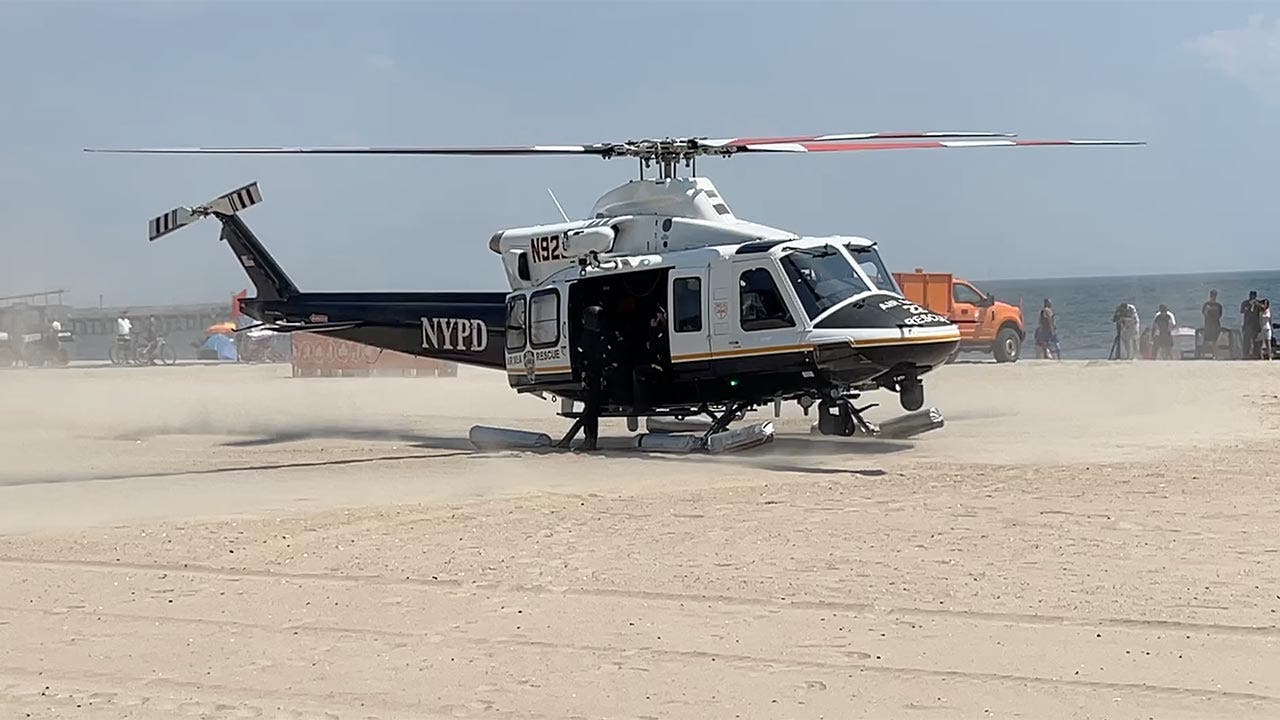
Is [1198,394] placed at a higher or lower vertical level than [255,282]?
lower

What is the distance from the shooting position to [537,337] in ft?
51.4

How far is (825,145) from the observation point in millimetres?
14289

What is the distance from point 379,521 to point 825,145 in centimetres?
626

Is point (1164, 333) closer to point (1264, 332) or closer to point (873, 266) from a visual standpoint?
point (1264, 332)

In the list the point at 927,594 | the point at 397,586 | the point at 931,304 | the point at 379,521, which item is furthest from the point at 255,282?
the point at 931,304

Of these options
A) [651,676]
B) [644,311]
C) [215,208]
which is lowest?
[651,676]

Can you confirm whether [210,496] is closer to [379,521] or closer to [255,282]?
[379,521]

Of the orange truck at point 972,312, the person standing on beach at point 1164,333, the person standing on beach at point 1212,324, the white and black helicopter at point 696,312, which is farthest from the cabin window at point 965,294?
the white and black helicopter at point 696,312

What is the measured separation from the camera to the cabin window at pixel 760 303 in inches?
555

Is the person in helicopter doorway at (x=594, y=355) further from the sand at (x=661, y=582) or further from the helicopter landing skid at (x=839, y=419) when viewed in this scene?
the helicopter landing skid at (x=839, y=419)

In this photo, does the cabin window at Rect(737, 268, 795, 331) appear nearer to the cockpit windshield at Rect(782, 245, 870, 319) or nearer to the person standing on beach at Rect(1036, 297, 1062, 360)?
the cockpit windshield at Rect(782, 245, 870, 319)

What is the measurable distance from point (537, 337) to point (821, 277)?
10.4 feet

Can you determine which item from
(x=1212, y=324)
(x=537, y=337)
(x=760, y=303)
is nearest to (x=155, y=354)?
(x=1212, y=324)

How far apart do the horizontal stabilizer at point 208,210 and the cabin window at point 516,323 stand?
4385 mm
